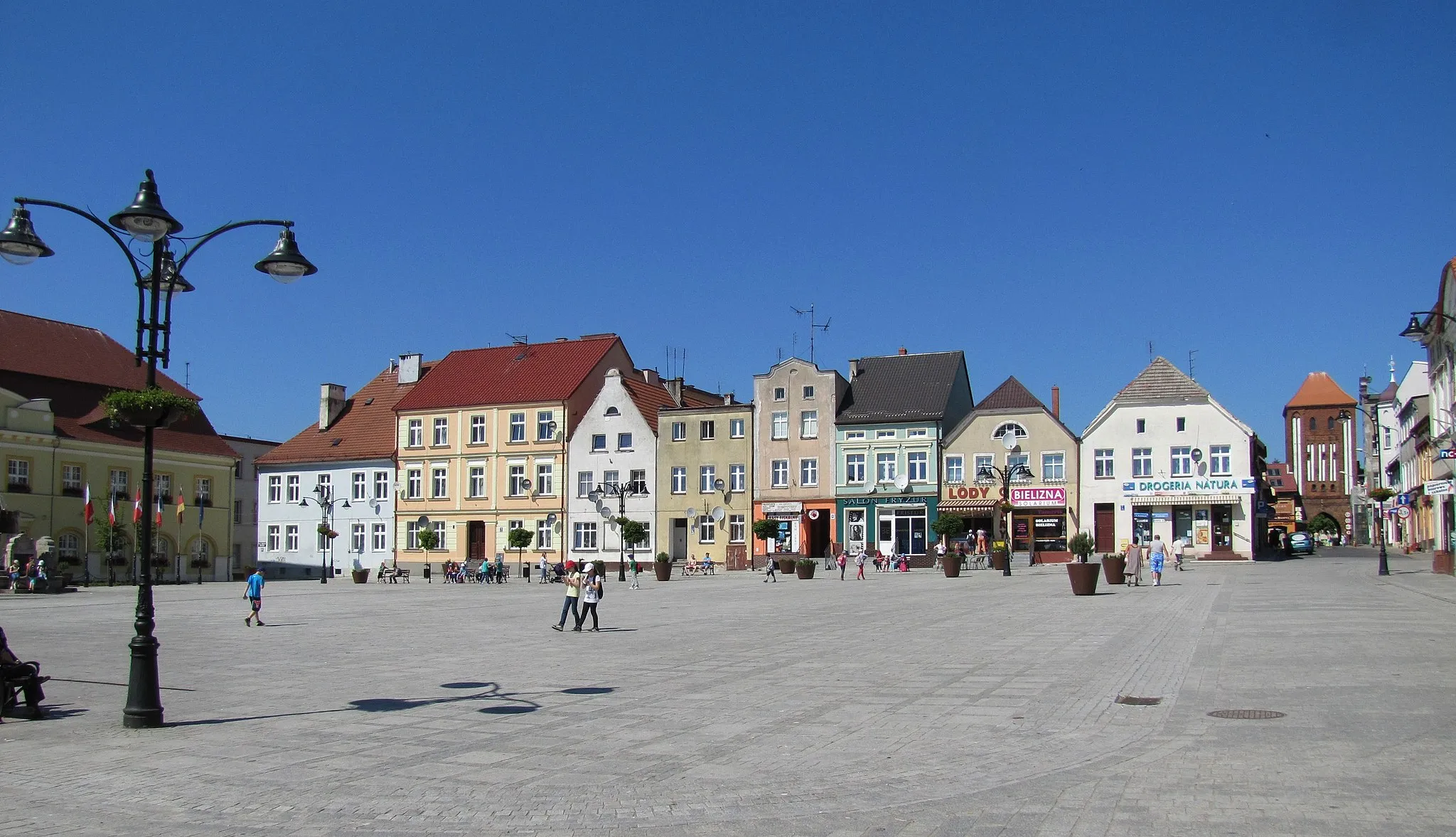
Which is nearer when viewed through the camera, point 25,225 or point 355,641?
point 25,225

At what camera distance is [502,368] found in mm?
70625

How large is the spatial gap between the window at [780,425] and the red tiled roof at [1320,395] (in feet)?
347

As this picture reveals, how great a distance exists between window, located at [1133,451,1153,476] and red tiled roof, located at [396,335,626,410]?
100.0 feet

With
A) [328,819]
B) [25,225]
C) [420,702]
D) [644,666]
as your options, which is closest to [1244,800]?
[328,819]

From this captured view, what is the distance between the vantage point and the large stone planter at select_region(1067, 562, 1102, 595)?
29.9 metres

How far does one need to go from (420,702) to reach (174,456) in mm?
59487

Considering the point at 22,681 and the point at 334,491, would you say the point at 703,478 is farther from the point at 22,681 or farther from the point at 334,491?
the point at 22,681

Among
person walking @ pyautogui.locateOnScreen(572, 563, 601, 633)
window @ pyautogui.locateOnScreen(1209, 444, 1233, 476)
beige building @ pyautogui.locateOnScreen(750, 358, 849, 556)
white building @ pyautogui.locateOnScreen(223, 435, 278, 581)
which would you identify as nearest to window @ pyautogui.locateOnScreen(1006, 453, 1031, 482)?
window @ pyautogui.locateOnScreen(1209, 444, 1233, 476)

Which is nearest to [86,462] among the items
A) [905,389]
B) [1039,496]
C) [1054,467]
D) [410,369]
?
[410,369]

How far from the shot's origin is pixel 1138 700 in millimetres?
12109

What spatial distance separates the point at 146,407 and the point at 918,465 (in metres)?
53.1

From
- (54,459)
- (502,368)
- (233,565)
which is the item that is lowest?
(233,565)

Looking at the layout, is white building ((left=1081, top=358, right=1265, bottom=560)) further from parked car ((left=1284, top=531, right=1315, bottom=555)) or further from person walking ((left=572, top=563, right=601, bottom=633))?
person walking ((left=572, top=563, right=601, bottom=633))

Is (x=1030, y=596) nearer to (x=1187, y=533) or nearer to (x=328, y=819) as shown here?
(x=328, y=819)
